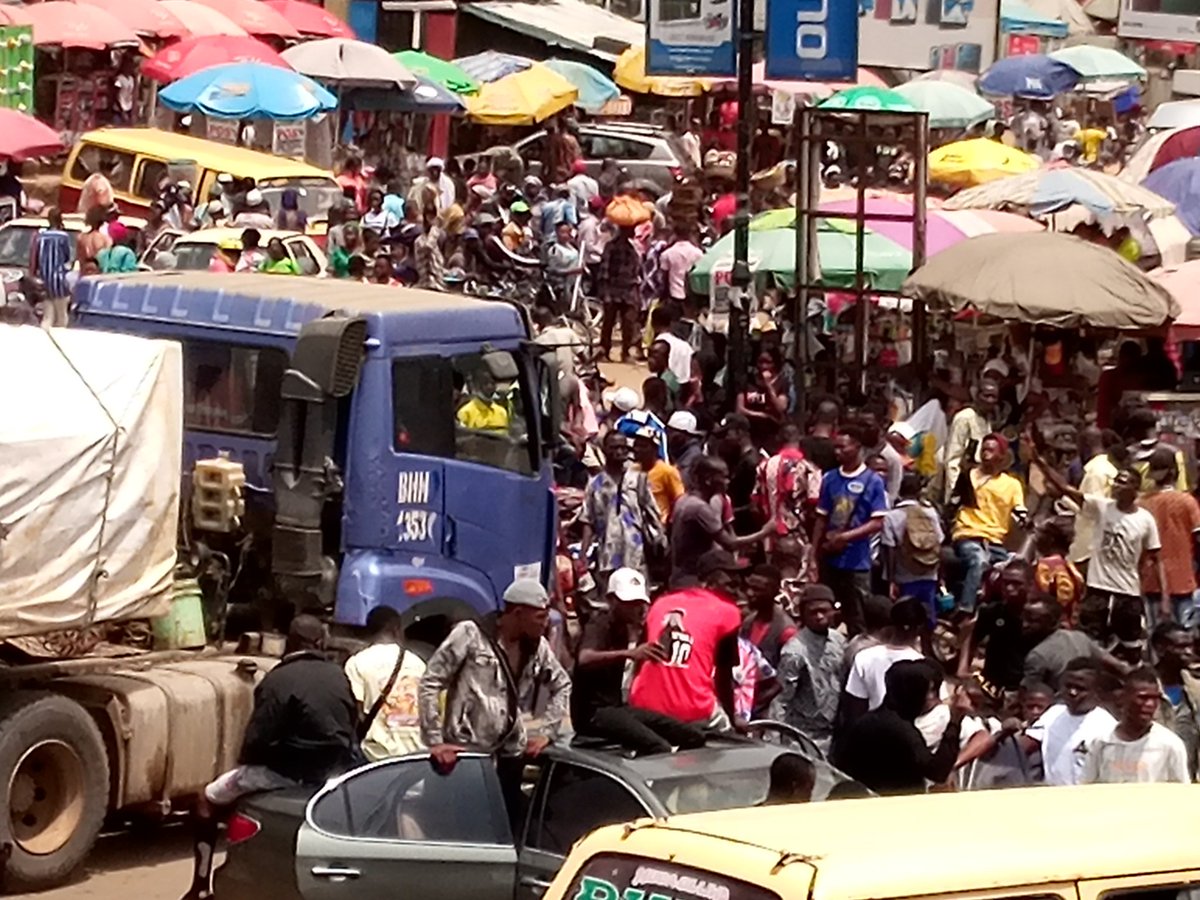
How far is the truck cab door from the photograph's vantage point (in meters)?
8.62

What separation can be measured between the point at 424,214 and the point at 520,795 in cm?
2059

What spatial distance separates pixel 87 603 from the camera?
1091 cm

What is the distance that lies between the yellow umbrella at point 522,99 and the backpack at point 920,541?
2351 centimetres

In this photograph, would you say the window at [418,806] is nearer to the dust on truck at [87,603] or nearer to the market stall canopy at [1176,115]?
the dust on truck at [87,603]

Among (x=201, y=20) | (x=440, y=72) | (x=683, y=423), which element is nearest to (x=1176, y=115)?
(x=440, y=72)

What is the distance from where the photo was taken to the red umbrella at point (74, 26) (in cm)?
3177

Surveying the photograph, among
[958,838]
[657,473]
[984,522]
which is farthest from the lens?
[984,522]

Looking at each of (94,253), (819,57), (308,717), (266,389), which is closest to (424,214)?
(94,253)

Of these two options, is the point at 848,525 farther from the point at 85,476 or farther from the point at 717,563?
the point at 85,476

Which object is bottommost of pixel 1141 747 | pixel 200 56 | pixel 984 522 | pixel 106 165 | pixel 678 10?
pixel 984 522

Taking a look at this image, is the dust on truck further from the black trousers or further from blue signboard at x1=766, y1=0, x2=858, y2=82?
blue signboard at x1=766, y1=0, x2=858, y2=82

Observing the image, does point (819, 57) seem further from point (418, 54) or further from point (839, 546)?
point (418, 54)

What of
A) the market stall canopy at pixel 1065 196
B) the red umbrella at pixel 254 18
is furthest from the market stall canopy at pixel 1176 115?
the red umbrella at pixel 254 18

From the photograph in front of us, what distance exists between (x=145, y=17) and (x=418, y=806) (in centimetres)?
2642
